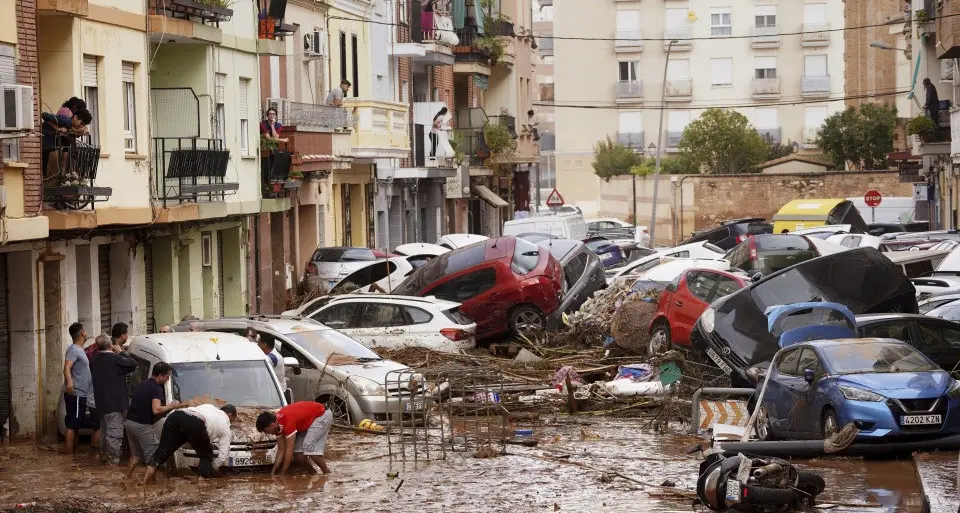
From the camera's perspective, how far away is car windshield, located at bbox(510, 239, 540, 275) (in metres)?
29.6

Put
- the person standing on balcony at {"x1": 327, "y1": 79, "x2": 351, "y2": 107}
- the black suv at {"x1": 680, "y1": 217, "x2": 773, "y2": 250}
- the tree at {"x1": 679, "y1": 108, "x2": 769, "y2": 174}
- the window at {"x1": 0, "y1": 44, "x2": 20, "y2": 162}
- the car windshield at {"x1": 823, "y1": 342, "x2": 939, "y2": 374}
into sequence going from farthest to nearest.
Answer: the tree at {"x1": 679, "y1": 108, "x2": 769, "y2": 174}, the black suv at {"x1": 680, "y1": 217, "x2": 773, "y2": 250}, the person standing on balcony at {"x1": 327, "y1": 79, "x2": 351, "y2": 107}, the window at {"x1": 0, "y1": 44, "x2": 20, "y2": 162}, the car windshield at {"x1": 823, "y1": 342, "x2": 939, "y2": 374}

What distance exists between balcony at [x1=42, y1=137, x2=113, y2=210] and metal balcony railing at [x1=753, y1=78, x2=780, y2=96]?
79746 mm

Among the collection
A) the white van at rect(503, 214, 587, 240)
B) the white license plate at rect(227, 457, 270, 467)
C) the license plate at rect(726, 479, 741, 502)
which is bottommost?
the white license plate at rect(227, 457, 270, 467)

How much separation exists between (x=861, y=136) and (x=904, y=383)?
7214 cm

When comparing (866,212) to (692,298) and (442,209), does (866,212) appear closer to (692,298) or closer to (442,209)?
(442,209)

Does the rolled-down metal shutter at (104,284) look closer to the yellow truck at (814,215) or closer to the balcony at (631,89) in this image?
the yellow truck at (814,215)

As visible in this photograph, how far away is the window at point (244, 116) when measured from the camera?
31438 millimetres

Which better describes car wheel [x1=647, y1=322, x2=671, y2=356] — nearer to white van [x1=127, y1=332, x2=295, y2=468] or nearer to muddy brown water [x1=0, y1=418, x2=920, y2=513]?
muddy brown water [x1=0, y1=418, x2=920, y2=513]

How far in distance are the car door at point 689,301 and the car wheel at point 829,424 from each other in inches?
290

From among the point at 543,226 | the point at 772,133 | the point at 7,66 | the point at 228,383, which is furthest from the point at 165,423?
the point at 772,133

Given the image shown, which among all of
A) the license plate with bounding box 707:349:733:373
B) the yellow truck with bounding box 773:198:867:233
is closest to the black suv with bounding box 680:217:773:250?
the yellow truck with bounding box 773:198:867:233

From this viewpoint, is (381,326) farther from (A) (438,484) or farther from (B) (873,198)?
(B) (873,198)

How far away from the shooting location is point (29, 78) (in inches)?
810

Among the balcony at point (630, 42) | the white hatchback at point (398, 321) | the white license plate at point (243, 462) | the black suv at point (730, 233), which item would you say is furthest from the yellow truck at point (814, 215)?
the balcony at point (630, 42)
